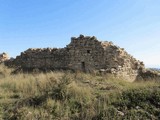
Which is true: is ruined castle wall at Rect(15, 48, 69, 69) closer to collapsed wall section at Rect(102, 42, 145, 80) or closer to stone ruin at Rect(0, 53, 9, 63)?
stone ruin at Rect(0, 53, 9, 63)

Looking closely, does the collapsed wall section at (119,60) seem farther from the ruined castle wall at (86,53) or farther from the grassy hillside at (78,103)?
the grassy hillside at (78,103)

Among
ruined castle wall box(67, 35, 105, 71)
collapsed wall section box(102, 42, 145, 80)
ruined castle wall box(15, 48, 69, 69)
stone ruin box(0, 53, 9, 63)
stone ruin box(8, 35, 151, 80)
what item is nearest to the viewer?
collapsed wall section box(102, 42, 145, 80)

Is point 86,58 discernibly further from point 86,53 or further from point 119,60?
point 119,60

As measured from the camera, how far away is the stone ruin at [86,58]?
18.3 metres

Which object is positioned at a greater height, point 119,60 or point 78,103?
point 119,60

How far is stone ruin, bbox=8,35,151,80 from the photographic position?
1828 centimetres

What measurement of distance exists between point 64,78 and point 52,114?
2.26 meters

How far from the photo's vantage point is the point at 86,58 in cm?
1903

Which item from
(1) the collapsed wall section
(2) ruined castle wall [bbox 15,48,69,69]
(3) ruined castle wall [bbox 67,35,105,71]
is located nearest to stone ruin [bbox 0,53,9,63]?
(2) ruined castle wall [bbox 15,48,69,69]

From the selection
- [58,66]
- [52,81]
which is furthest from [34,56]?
[52,81]

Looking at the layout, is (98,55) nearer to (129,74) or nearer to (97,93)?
(129,74)

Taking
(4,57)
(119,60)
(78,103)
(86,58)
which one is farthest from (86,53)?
(78,103)

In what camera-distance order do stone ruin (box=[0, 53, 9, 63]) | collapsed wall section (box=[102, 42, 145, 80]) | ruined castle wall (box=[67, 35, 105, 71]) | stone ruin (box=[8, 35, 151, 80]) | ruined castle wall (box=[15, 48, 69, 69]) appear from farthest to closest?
stone ruin (box=[0, 53, 9, 63])
ruined castle wall (box=[15, 48, 69, 69])
ruined castle wall (box=[67, 35, 105, 71])
stone ruin (box=[8, 35, 151, 80])
collapsed wall section (box=[102, 42, 145, 80])

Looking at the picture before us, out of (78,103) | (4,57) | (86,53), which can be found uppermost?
(4,57)
